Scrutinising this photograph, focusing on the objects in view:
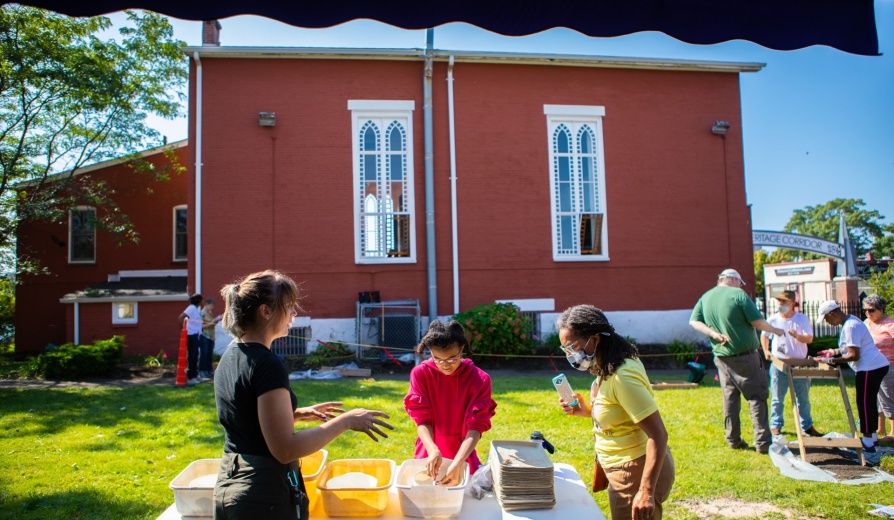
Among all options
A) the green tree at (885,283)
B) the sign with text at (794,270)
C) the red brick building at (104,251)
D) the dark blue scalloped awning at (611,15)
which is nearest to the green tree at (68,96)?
the red brick building at (104,251)

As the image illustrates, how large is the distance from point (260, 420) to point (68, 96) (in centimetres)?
1540

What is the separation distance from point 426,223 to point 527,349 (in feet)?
13.1

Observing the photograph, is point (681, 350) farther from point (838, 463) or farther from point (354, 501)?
point (354, 501)

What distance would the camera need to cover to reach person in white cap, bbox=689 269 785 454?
6414 mm

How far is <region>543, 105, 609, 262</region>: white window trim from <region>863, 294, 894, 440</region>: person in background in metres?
8.14

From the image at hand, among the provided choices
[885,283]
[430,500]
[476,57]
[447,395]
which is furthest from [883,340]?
[476,57]

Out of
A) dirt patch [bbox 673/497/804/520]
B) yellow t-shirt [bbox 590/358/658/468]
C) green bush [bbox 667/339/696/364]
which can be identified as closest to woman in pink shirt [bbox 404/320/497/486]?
A: yellow t-shirt [bbox 590/358/658/468]

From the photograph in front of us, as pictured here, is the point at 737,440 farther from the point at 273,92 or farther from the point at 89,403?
the point at 273,92

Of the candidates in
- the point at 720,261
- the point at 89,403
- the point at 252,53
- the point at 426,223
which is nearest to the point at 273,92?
the point at 252,53

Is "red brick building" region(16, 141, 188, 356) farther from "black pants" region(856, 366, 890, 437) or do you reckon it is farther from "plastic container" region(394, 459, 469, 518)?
"black pants" region(856, 366, 890, 437)

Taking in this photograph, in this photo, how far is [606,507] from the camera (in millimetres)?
4988

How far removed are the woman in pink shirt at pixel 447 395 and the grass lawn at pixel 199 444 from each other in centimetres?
226

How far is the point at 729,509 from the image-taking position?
4.99 meters

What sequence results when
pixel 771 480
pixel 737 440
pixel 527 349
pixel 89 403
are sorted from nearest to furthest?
pixel 771 480
pixel 737 440
pixel 89 403
pixel 527 349
